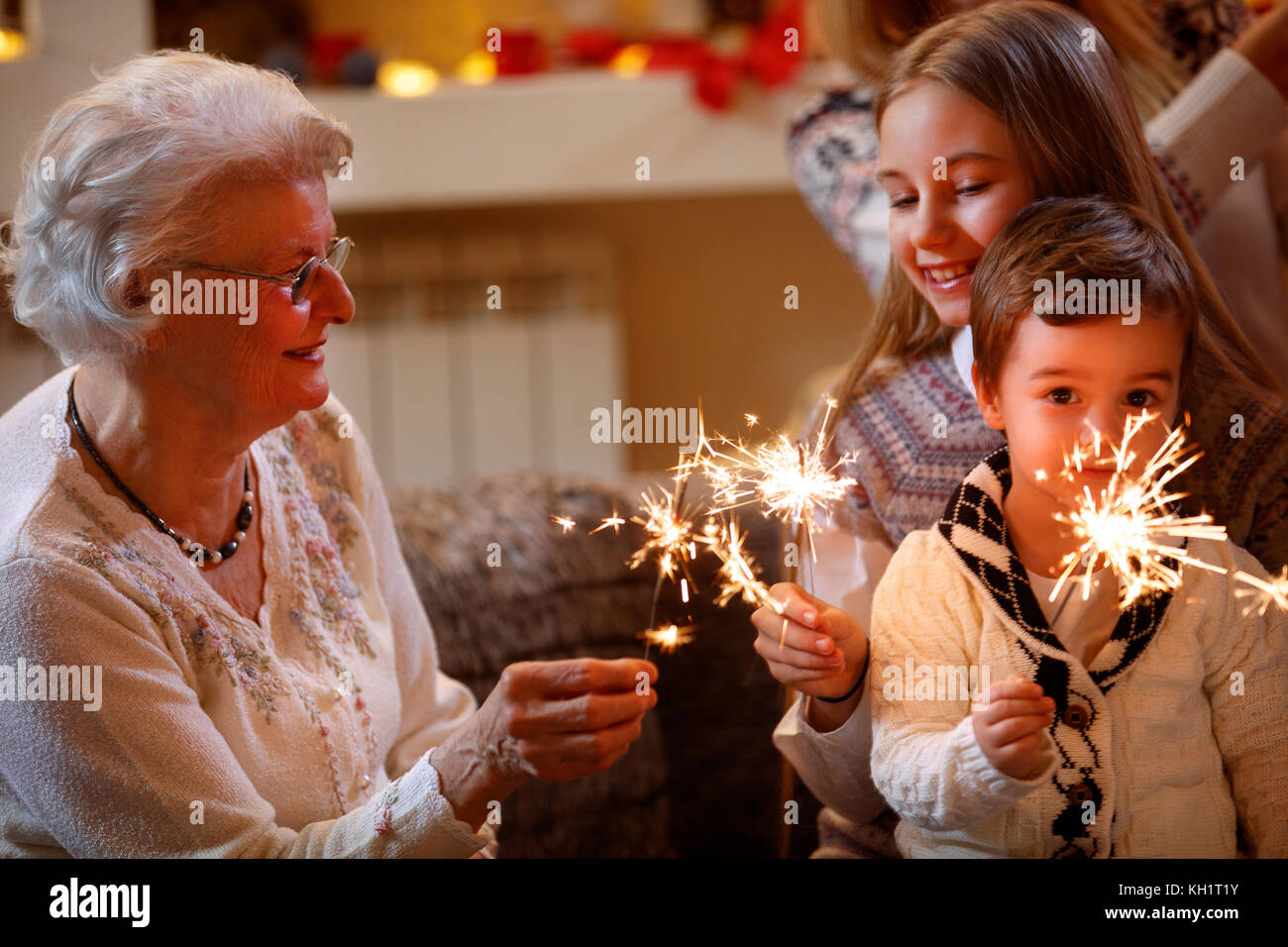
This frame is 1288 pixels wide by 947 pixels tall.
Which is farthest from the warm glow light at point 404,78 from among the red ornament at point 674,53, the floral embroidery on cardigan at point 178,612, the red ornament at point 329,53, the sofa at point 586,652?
the floral embroidery on cardigan at point 178,612

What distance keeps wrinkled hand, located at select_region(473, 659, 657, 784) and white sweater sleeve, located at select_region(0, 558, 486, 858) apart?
0.10 meters

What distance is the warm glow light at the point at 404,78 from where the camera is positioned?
2.46 metres

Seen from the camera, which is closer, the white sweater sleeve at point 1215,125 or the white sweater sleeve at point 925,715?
the white sweater sleeve at point 925,715

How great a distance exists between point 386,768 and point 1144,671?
706 mm

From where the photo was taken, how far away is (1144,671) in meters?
0.84

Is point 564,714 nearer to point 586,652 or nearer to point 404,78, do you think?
point 586,652

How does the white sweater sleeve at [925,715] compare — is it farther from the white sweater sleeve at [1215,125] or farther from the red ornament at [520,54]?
the red ornament at [520,54]

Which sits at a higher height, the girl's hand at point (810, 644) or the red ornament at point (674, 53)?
the red ornament at point (674, 53)

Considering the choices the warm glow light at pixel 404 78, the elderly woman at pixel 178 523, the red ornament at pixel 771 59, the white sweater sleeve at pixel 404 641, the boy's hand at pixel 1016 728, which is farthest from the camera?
the warm glow light at pixel 404 78

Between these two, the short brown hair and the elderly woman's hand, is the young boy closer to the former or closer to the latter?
the short brown hair

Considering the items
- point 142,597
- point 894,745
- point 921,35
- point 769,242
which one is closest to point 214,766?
point 142,597

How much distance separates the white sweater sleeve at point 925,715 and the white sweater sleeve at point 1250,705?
0.14 m

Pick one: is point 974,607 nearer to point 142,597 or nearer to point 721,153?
point 142,597

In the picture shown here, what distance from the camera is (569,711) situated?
2.74 feet
